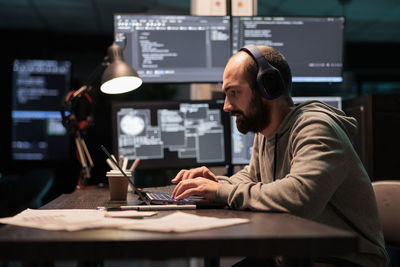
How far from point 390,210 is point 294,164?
607 millimetres

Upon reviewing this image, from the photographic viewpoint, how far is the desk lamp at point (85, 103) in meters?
1.94

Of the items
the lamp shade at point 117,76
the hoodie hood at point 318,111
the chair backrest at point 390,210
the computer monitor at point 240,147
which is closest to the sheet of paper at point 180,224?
the hoodie hood at point 318,111

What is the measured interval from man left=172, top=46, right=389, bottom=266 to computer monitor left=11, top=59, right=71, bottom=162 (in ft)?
16.5

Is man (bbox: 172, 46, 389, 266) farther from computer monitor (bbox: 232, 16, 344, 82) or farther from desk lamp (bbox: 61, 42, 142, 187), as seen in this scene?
computer monitor (bbox: 232, 16, 344, 82)

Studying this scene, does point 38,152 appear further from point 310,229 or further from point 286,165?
point 310,229

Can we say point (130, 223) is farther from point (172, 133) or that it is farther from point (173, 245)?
point (172, 133)

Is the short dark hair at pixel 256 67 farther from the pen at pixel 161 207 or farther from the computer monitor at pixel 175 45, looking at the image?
the computer monitor at pixel 175 45

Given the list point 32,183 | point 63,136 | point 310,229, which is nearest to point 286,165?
point 310,229

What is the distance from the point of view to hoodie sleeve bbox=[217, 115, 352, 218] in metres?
1.06

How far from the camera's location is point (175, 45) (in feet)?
7.69

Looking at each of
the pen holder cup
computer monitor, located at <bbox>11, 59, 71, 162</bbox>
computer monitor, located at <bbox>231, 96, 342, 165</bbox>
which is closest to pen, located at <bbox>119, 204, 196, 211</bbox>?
the pen holder cup

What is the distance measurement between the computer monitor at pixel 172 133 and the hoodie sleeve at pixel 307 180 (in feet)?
3.65

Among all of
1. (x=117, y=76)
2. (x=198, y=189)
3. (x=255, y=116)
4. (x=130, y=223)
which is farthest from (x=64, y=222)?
(x=117, y=76)

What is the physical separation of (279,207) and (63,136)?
548 cm
